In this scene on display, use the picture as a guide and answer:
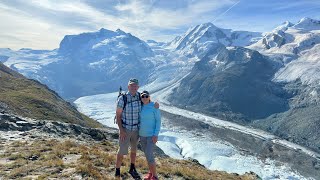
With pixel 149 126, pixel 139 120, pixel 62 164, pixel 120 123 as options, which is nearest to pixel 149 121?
pixel 149 126

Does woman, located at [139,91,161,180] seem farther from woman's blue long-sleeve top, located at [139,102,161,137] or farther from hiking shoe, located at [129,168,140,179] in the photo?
hiking shoe, located at [129,168,140,179]

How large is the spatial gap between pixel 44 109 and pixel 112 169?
2967 inches

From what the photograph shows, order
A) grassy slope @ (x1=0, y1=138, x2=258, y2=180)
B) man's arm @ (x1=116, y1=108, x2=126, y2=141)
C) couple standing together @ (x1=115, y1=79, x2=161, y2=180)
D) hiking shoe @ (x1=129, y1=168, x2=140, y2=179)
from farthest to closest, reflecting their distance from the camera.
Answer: hiking shoe @ (x1=129, y1=168, x2=140, y2=179), grassy slope @ (x1=0, y1=138, x2=258, y2=180), couple standing together @ (x1=115, y1=79, x2=161, y2=180), man's arm @ (x1=116, y1=108, x2=126, y2=141)

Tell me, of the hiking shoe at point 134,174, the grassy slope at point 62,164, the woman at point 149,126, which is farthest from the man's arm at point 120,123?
the hiking shoe at point 134,174

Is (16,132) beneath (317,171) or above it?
above

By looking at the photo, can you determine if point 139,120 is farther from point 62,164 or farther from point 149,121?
point 62,164

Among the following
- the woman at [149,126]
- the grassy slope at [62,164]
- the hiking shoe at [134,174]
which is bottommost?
the hiking shoe at [134,174]

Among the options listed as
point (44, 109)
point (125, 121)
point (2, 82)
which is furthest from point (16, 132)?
point (2, 82)

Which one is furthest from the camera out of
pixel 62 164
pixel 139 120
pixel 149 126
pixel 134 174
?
pixel 62 164

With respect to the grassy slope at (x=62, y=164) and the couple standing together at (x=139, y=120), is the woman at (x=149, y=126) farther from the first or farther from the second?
the grassy slope at (x=62, y=164)

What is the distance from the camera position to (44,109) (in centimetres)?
9056

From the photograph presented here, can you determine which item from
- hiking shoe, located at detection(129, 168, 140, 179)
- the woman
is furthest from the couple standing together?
hiking shoe, located at detection(129, 168, 140, 179)

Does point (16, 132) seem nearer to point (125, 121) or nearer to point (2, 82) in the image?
point (125, 121)

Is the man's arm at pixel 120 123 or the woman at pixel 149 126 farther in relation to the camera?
the woman at pixel 149 126
